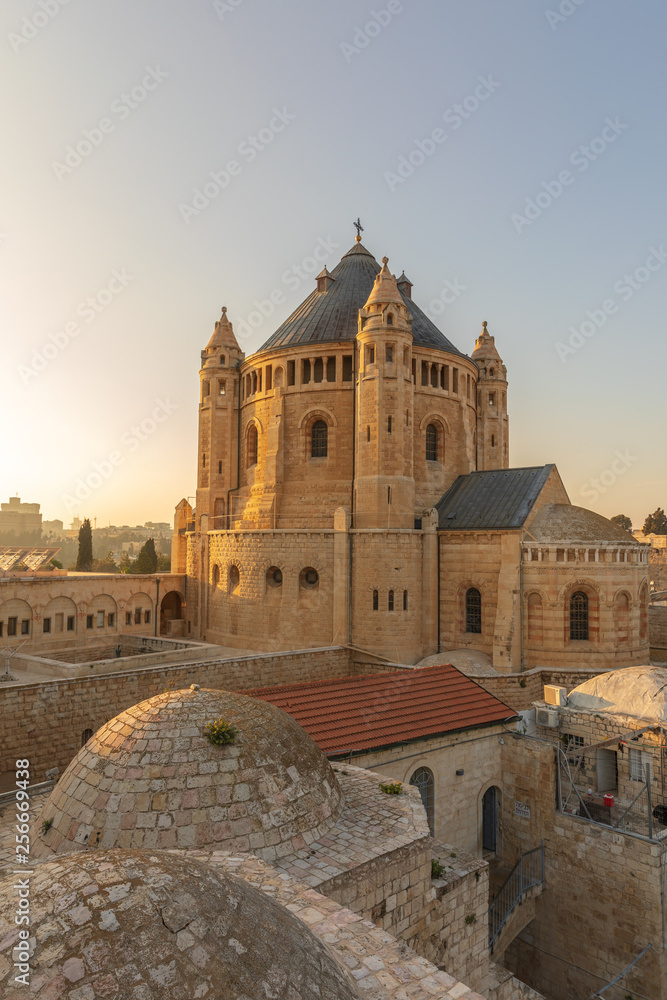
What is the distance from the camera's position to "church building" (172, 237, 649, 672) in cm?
2625

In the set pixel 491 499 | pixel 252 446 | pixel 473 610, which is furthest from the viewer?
pixel 252 446

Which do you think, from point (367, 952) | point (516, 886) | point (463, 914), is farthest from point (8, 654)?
point (367, 952)

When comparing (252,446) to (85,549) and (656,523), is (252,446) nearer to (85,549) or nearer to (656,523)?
(85,549)

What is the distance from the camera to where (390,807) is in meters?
10.5

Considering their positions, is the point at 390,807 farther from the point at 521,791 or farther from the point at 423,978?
the point at 521,791

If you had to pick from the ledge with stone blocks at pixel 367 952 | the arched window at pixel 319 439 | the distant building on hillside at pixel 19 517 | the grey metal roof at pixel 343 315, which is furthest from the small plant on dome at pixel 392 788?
the distant building on hillside at pixel 19 517

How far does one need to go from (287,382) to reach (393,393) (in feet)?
21.8

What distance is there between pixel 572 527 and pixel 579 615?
154 inches

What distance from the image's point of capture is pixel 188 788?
8.69 m

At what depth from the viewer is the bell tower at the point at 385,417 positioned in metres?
29.2

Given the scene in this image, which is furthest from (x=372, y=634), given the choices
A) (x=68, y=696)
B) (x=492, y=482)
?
(x=68, y=696)

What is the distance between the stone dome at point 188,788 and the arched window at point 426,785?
21.2ft

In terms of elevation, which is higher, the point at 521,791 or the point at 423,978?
the point at 423,978

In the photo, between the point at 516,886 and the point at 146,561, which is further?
the point at 146,561
